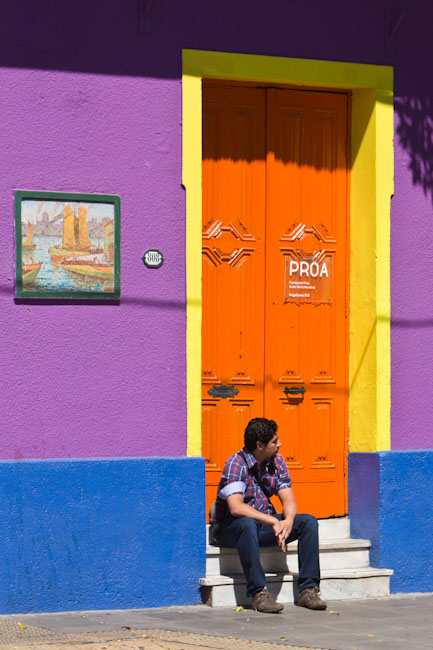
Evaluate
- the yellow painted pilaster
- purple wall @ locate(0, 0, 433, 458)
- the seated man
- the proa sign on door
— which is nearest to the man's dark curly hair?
the seated man

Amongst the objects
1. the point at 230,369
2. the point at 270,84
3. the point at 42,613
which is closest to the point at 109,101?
the point at 270,84

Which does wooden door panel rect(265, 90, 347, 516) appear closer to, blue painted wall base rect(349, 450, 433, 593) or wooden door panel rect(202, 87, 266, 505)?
wooden door panel rect(202, 87, 266, 505)

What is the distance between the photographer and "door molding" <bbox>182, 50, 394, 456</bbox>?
8469 millimetres

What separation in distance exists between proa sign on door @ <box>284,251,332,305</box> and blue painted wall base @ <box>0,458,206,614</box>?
62.4 inches

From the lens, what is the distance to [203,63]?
8.53m

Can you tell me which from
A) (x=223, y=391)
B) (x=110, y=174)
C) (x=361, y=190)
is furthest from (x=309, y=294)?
(x=110, y=174)

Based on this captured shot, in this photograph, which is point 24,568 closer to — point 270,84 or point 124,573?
point 124,573

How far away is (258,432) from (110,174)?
79.1 inches

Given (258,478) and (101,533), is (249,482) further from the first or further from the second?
(101,533)

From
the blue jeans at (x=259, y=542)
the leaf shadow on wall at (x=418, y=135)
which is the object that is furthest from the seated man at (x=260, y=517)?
the leaf shadow on wall at (x=418, y=135)

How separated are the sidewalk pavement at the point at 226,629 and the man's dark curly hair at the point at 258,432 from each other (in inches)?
43.3

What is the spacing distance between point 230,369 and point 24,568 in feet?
6.92

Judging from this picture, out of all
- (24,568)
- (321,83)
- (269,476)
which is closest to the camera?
(24,568)

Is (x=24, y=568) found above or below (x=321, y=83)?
below
